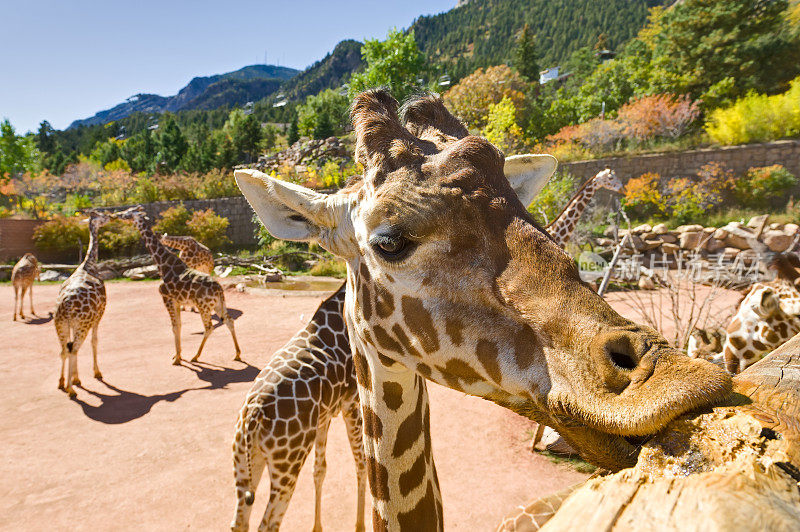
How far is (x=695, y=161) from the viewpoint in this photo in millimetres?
20375

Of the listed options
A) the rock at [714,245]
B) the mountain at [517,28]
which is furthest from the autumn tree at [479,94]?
the mountain at [517,28]

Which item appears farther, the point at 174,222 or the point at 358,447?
the point at 174,222

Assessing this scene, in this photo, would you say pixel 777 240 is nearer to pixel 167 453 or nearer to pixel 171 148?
pixel 167 453

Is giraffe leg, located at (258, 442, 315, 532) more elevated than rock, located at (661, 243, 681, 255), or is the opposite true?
giraffe leg, located at (258, 442, 315, 532)

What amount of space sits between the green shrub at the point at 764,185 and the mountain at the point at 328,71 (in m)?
135

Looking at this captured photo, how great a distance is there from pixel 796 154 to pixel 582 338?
2547 centimetres

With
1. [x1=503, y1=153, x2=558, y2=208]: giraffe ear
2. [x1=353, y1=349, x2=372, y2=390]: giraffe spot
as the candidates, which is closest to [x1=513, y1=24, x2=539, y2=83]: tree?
[x1=503, y1=153, x2=558, y2=208]: giraffe ear

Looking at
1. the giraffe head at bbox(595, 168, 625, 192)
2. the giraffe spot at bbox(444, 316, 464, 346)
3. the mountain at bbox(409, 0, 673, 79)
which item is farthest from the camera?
the mountain at bbox(409, 0, 673, 79)

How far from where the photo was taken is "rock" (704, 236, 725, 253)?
15.8 m

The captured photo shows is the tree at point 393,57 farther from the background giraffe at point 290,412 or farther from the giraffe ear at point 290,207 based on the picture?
the giraffe ear at point 290,207

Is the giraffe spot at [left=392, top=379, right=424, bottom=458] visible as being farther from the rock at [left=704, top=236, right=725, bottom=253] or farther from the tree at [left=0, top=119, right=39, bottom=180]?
the tree at [left=0, top=119, right=39, bottom=180]

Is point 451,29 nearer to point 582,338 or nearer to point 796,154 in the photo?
point 796,154

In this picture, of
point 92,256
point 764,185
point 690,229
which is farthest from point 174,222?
point 764,185

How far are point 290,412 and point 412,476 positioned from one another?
1.63m
